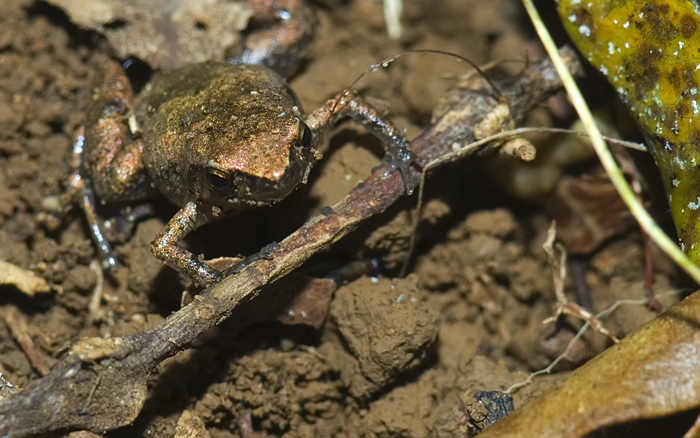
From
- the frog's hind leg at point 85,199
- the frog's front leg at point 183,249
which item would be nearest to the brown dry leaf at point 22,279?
the frog's hind leg at point 85,199

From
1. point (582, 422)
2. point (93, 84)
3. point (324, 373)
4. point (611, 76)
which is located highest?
point (611, 76)

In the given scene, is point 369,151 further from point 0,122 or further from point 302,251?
point 0,122

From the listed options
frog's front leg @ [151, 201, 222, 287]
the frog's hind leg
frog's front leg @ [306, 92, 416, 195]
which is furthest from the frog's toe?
the frog's hind leg

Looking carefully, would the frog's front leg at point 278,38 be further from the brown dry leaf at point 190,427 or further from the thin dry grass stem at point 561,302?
the brown dry leaf at point 190,427

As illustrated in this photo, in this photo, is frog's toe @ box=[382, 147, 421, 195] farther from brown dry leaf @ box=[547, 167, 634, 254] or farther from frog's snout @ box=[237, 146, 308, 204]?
brown dry leaf @ box=[547, 167, 634, 254]

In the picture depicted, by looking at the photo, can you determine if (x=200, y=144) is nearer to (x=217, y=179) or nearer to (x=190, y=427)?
(x=217, y=179)

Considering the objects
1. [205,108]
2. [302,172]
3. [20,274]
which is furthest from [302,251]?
[20,274]
